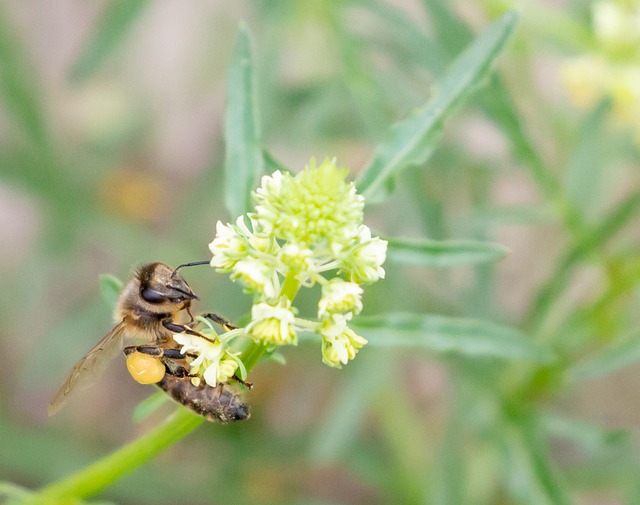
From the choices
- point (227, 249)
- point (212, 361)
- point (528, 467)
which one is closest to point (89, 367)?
point (212, 361)

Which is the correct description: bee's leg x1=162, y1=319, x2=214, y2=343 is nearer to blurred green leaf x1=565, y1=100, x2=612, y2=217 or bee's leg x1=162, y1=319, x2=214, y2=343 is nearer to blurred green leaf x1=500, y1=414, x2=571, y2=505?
blurred green leaf x1=500, y1=414, x2=571, y2=505

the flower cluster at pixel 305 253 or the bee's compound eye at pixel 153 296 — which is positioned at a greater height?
the bee's compound eye at pixel 153 296

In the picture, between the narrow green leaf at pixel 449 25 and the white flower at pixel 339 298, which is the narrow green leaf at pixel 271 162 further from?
the narrow green leaf at pixel 449 25

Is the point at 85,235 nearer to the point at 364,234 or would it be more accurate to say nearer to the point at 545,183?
the point at 545,183

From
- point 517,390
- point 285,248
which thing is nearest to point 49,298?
point 517,390

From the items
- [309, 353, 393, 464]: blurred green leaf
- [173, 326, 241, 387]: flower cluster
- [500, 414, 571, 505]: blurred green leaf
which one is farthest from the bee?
[309, 353, 393, 464]: blurred green leaf

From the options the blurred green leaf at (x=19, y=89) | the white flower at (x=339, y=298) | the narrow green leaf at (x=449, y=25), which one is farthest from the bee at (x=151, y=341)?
the blurred green leaf at (x=19, y=89)
